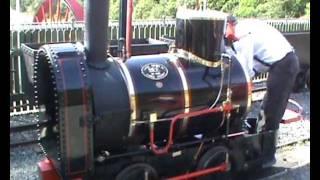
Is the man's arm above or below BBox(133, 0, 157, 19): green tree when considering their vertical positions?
below

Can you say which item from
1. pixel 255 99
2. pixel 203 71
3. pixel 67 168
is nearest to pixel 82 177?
pixel 67 168

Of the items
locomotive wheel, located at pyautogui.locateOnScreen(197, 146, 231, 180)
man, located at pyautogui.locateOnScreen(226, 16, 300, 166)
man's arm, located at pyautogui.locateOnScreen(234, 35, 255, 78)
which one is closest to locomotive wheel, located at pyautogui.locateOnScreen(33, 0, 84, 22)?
man, located at pyautogui.locateOnScreen(226, 16, 300, 166)

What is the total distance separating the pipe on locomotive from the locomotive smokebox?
879 millimetres

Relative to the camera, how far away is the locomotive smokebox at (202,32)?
425 centimetres

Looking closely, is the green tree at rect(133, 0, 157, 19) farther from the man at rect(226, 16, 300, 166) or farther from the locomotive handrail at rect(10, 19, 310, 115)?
the man at rect(226, 16, 300, 166)

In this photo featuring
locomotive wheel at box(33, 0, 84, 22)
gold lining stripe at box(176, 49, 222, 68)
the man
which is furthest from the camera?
locomotive wheel at box(33, 0, 84, 22)

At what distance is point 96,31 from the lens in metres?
3.76

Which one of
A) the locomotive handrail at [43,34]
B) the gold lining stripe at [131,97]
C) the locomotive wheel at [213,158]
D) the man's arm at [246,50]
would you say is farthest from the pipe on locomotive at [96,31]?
the locomotive handrail at [43,34]

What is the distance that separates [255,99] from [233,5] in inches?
747

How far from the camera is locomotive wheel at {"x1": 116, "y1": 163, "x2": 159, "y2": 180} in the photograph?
4004 millimetres

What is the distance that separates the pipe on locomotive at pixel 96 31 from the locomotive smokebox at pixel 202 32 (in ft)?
2.88

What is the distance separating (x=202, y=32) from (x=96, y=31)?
3.50 ft

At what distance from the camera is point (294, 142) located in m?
6.32

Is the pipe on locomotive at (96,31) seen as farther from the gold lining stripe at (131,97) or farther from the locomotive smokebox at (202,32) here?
the locomotive smokebox at (202,32)
